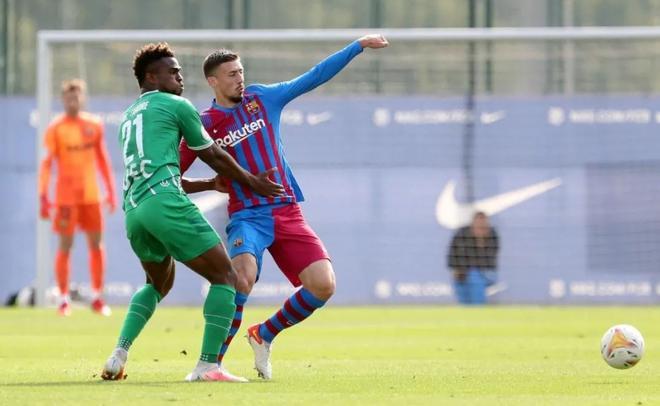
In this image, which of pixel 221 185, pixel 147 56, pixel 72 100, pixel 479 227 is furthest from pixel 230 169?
pixel 479 227

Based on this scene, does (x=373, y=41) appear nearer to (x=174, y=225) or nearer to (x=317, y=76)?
(x=317, y=76)

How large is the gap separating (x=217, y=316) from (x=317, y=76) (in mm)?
1803

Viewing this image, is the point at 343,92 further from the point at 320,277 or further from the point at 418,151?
the point at 320,277

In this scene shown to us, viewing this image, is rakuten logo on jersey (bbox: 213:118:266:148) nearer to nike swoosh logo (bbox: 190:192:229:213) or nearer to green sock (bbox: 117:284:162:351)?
green sock (bbox: 117:284:162:351)

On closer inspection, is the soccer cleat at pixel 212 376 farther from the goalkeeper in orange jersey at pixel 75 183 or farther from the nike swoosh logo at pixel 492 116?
the nike swoosh logo at pixel 492 116

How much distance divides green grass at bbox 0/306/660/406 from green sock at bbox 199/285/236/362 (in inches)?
11.0

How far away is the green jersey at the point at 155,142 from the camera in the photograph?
8789 millimetres

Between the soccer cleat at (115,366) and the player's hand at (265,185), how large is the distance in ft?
4.13

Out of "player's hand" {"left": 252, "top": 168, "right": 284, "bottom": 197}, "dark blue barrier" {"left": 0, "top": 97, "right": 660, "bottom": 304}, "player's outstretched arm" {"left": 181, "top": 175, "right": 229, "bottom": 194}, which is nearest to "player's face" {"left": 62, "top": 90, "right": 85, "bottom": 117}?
"dark blue barrier" {"left": 0, "top": 97, "right": 660, "bottom": 304}

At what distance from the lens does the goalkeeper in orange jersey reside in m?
17.7

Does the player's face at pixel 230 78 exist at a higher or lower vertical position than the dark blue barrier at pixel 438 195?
higher

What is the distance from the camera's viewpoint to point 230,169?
29.6 ft

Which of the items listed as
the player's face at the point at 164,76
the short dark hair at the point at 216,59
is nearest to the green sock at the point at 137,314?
the player's face at the point at 164,76

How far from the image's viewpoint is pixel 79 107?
58.3 ft
